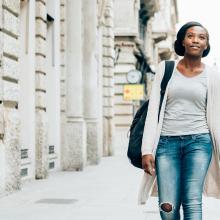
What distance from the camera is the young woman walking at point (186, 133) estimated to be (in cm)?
395

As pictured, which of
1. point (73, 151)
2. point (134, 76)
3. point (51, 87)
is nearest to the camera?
point (51, 87)

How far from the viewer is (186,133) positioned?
13.0ft

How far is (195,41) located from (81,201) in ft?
16.6

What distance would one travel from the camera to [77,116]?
14.5m

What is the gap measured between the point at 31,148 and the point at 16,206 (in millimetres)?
3490

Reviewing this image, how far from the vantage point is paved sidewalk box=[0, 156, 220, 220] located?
24.0 ft

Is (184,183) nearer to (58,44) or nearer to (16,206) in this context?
(16,206)

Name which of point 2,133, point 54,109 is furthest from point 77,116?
point 2,133

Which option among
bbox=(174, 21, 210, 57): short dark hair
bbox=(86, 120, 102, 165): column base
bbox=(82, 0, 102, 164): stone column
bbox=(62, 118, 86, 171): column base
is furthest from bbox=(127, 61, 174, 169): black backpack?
bbox=(86, 120, 102, 165): column base

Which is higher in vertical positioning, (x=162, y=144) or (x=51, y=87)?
(x=51, y=87)

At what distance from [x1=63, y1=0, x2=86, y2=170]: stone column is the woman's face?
33.7 ft

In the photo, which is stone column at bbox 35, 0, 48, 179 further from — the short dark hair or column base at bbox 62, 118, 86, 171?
the short dark hair

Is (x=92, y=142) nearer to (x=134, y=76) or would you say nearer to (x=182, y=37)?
(x=134, y=76)

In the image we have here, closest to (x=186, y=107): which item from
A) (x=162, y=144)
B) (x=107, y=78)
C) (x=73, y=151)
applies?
(x=162, y=144)
